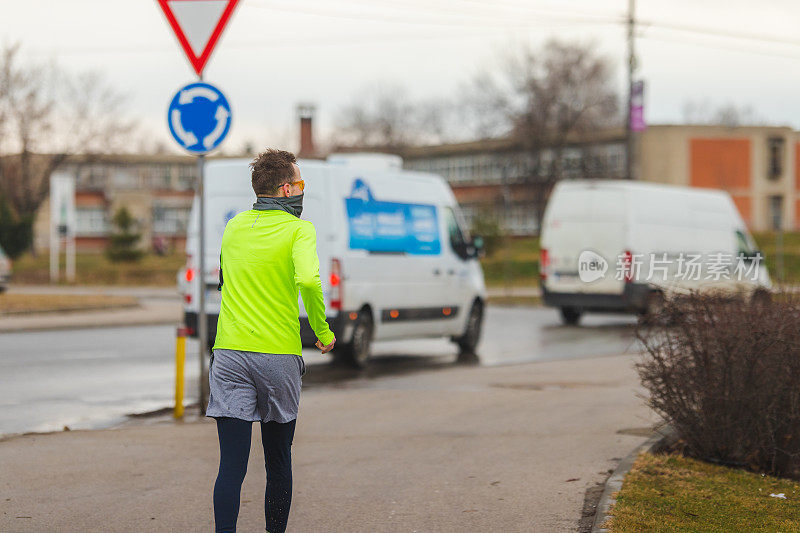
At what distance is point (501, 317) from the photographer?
25.2 m

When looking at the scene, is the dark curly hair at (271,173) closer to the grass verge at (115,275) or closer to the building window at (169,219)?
the grass verge at (115,275)

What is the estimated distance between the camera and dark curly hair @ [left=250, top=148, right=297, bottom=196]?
5012mm

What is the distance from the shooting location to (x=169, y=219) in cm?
8975

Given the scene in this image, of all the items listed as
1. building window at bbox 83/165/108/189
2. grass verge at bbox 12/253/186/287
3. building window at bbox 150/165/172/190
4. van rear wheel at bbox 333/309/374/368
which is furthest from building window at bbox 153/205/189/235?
van rear wheel at bbox 333/309/374/368

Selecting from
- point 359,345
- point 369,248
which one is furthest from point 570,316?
point 369,248

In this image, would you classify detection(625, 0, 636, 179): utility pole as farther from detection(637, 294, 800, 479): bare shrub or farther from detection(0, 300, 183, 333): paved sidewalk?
detection(637, 294, 800, 479): bare shrub

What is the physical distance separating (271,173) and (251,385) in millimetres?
917

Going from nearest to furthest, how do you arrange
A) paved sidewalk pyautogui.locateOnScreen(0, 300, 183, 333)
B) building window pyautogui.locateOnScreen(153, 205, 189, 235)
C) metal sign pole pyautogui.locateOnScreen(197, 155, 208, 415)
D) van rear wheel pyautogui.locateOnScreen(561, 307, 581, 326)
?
metal sign pole pyautogui.locateOnScreen(197, 155, 208, 415)
paved sidewalk pyautogui.locateOnScreen(0, 300, 183, 333)
van rear wheel pyautogui.locateOnScreen(561, 307, 581, 326)
building window pyautogui.locateOnScreen(153, 205, 189, 235)

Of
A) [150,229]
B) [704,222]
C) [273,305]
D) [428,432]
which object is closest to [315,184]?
[428,432]

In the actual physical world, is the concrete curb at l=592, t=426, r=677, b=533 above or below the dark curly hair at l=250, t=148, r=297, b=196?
below

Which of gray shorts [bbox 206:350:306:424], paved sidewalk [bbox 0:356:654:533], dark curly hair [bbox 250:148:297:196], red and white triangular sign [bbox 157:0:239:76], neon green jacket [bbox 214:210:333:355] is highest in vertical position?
red and white triangular sign [bbox 157:0:239:76]

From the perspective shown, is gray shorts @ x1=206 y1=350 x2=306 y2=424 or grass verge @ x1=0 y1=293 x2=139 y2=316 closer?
gray shorts @ x1=206 y1=350 x2=306 y2=424

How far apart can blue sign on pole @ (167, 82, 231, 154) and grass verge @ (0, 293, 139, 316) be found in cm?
1329

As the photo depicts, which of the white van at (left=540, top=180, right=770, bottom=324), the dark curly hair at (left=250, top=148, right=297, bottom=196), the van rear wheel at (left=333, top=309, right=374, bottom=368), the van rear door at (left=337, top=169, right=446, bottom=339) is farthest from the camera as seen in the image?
the white van at (left=540, top=180, right=770, bottom=324)
